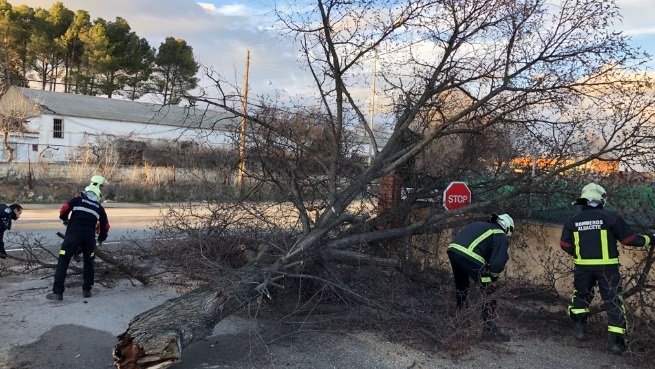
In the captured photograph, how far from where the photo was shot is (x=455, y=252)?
5.69 m

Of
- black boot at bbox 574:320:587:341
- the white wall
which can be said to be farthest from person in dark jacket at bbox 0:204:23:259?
the white wall

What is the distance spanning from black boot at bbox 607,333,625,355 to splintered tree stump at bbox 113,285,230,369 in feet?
12.4

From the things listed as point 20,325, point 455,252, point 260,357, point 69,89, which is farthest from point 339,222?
point 69,89

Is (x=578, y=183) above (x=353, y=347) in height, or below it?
above

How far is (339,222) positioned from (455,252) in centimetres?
152

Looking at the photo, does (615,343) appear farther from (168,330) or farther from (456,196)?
(168,330)

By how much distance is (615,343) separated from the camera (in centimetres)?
521

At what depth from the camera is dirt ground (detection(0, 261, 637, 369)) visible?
4801 mm

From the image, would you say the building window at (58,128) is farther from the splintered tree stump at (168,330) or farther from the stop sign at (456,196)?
the splintered tree stump at (168,330)

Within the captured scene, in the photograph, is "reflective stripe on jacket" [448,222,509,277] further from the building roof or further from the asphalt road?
the building roof

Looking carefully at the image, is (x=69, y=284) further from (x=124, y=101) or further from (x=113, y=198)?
(x=124, y=101)

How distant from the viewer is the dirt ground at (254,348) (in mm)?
4801

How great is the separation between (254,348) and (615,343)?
3.54 meters

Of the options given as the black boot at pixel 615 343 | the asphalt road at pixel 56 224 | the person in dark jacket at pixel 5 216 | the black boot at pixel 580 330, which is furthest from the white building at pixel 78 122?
the black boot at pixel 615 343
